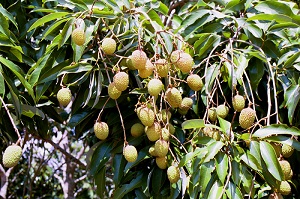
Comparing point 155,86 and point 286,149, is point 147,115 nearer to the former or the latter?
point 155,86

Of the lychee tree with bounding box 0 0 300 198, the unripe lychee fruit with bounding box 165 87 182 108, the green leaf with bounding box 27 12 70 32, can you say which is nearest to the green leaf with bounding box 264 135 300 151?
the lychee tree with bounding box 0 0 300 198

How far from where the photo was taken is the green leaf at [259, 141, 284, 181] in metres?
1.01

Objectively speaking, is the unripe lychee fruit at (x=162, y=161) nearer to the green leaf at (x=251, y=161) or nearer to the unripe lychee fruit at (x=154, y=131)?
the unripe lychee fruit at (x=154, y=131)

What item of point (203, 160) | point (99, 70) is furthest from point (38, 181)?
point (203, 160)

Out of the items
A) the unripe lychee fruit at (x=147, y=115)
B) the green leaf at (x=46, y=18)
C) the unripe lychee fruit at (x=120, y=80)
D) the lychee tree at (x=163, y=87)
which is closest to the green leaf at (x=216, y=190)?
the lychee tree at (x=163, y=87)

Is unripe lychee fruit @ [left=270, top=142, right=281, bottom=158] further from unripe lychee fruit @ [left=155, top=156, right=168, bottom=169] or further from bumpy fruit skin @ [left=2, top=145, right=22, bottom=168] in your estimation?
bumpy fruit skin @ [left=2, top=145, right=22, bottom=168]

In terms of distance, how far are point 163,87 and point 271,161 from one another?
335mm

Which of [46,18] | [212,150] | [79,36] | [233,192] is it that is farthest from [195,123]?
[46,18]

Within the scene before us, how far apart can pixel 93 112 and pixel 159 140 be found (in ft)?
1.13

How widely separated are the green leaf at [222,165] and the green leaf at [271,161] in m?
0.09

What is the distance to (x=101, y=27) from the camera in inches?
53.2

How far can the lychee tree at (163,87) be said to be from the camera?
108 centimetres

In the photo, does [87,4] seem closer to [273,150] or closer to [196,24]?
[196,24]

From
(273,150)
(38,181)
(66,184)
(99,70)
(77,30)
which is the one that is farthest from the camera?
(38,181)
